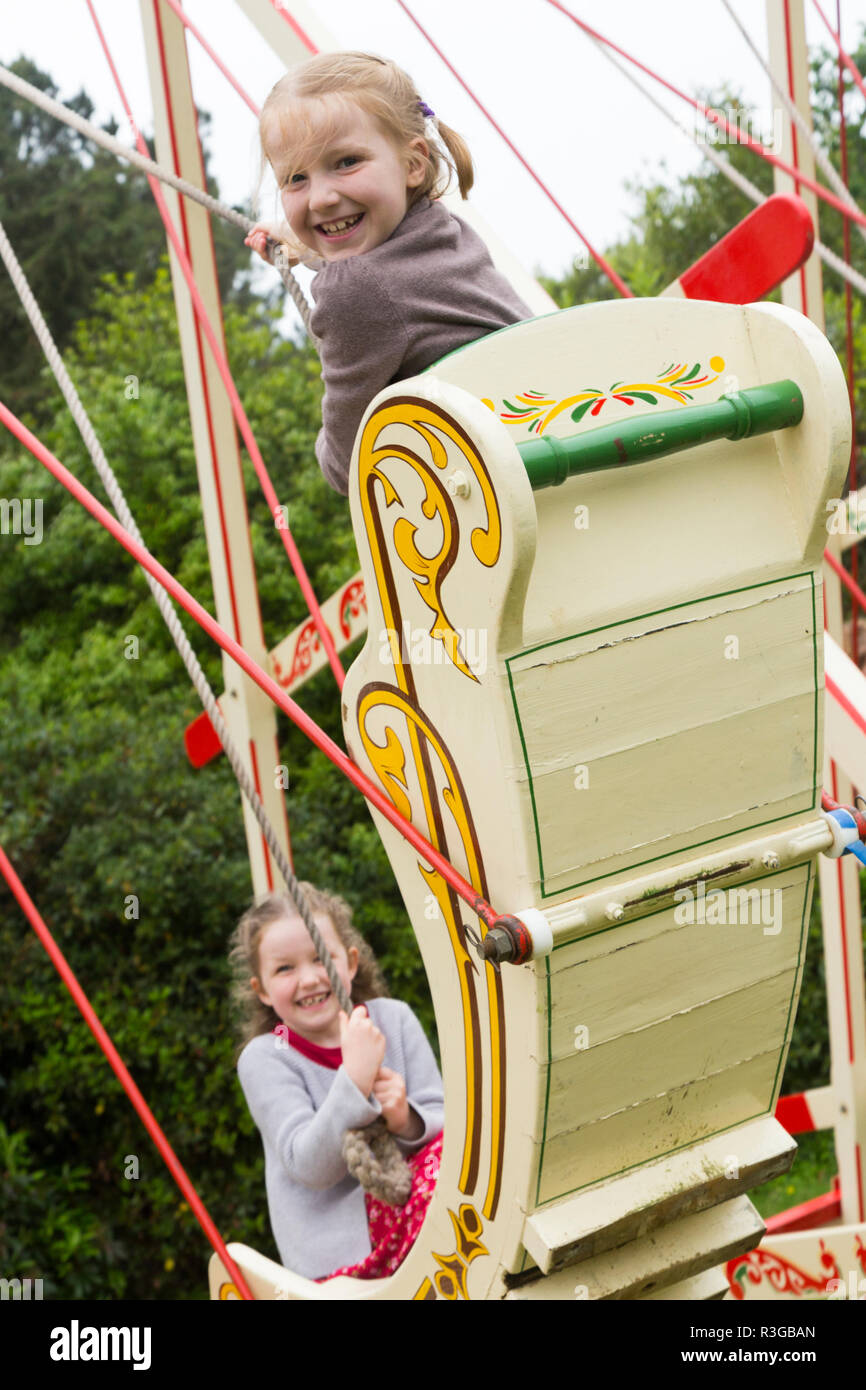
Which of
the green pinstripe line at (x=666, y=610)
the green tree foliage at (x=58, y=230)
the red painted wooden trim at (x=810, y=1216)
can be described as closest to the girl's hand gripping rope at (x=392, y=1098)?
the green pinstripe line at (x=666, y=610)

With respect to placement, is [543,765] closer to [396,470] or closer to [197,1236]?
[396,470]

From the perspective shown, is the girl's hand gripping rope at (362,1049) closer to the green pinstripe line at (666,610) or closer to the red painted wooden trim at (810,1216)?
the green pinstripe line at (666,610)

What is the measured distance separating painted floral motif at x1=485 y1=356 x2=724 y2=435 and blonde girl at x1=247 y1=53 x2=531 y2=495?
0.12m

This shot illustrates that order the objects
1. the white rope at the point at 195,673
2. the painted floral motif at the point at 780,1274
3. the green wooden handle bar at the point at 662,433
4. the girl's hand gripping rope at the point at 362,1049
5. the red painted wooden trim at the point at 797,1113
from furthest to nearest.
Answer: the red painted wooden trim at the point at 797,1113 < the painted floral motif at the point at 780,1274 < the girl's hand gripping rope at the point at 362,1049 < the white rope at the point at 195,673 < the green wooden handle bar at the point at 662,433

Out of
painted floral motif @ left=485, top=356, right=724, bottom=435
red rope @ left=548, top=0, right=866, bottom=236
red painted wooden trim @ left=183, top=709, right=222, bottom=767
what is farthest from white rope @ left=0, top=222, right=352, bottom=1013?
red painted wooden trim @ left=183, top=709, right=222, bottom=767

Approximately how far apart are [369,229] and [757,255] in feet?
1.31

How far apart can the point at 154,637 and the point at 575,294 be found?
2.73m

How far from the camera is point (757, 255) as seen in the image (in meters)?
1.35

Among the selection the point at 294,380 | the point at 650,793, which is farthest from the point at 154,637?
the point at 650,793

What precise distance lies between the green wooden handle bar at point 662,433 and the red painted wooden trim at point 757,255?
0.24 meters

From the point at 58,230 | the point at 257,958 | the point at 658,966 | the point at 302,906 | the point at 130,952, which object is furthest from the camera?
the point at 58,230

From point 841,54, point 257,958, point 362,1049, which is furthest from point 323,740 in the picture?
point 841,54

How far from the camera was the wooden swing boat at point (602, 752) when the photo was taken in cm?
99

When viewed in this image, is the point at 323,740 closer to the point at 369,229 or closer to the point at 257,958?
the point at 369,229
